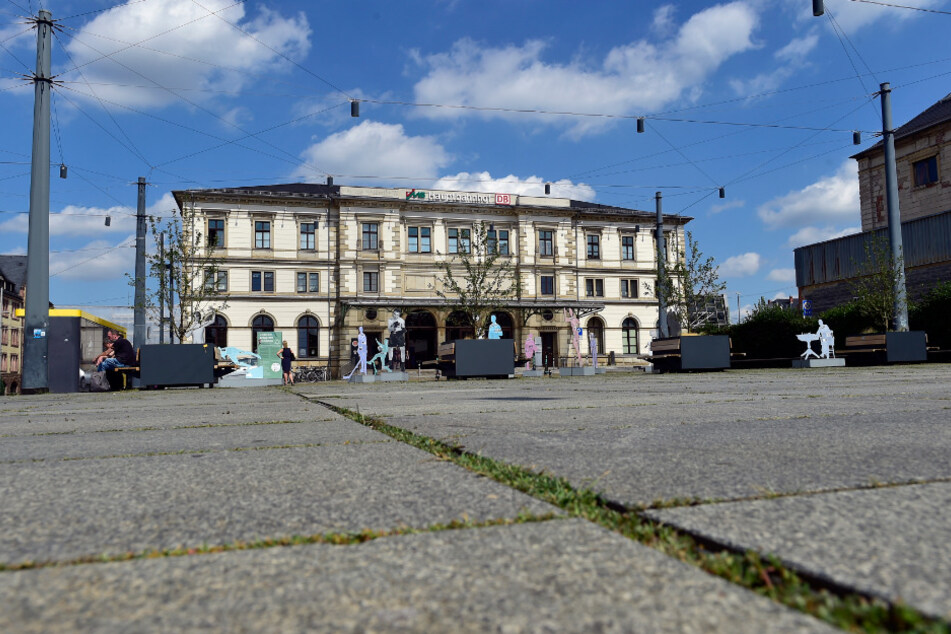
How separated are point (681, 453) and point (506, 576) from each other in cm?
135

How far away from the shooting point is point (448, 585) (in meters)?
0.96

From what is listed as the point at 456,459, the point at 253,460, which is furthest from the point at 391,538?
the point at 253,460

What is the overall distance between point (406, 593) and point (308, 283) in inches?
1438

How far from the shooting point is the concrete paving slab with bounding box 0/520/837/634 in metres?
0.82

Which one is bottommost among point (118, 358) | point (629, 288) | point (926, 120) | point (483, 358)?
point (483, 358)

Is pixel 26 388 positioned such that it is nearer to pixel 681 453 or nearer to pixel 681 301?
pixel 681 453

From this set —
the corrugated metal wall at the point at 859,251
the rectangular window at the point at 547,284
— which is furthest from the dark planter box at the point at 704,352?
the rectangular window at the point at 547,284

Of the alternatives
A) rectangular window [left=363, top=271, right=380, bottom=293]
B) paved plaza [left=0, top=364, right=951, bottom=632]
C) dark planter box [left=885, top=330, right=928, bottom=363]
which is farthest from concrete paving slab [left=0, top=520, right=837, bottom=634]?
rectangular window [left=363, top=271, right=380, bottom=293]

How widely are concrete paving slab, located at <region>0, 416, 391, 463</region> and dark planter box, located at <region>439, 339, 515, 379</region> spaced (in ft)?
44.8

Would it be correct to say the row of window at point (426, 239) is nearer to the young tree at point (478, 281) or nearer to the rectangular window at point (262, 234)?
the rectangular window at point (262, 234)

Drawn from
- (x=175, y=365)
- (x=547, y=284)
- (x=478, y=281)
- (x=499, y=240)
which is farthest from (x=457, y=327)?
(x=175, y=365)

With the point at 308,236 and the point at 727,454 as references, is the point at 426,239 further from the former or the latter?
the point at 727,454

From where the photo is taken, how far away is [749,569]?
970mm

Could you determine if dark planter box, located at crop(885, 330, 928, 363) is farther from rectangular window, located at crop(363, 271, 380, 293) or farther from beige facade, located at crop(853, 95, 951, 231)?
rectangular window, located at crop(363, 271, 380, 293)
